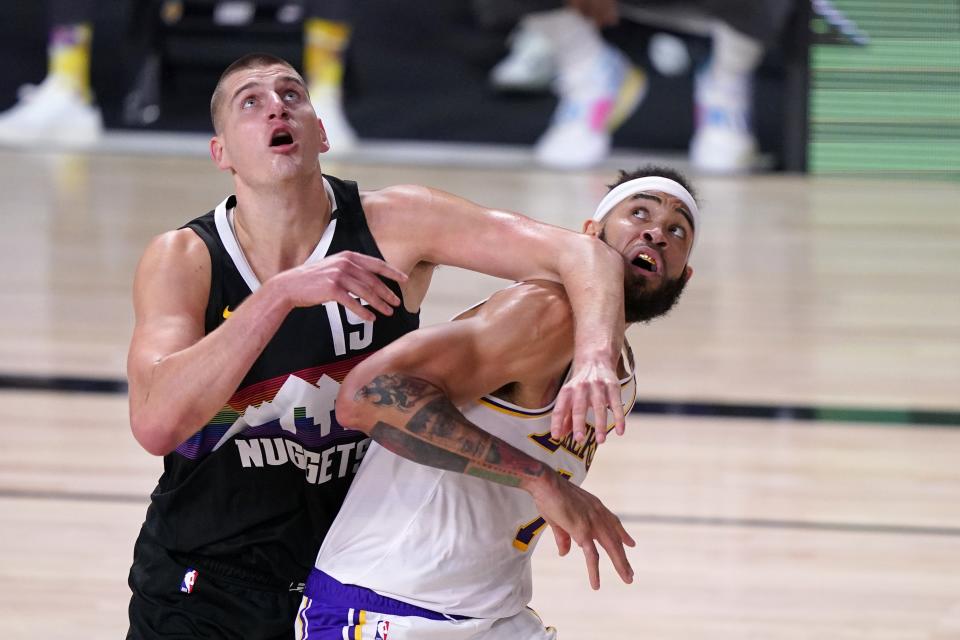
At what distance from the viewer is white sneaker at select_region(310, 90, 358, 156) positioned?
880cm

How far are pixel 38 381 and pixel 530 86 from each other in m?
5.85

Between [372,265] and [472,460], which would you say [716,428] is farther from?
[372,265]

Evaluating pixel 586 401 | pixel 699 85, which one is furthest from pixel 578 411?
pixel 699 85

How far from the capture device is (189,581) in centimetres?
271

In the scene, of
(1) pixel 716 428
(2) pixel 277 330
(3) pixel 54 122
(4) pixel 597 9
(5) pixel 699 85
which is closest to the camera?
(2) pixel 277 330

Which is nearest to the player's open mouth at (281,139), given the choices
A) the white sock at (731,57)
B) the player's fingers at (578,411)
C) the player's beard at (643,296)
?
the player's beard at (643,296)

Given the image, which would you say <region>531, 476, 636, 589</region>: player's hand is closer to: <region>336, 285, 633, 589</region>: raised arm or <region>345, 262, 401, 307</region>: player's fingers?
<region>336, 285, 633, 589</region>: raised arm

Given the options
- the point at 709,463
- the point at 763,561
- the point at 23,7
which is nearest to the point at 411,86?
the point at 23,7

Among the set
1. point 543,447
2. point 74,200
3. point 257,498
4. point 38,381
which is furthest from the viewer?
point 74,200

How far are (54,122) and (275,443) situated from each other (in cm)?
706

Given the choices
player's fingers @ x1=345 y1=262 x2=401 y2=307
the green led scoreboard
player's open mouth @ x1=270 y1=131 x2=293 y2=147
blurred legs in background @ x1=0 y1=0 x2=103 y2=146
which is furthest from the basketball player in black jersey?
blurred legs in background @ x1=0 y1=0 x2=103 y2=146

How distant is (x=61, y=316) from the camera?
5598 millimetres

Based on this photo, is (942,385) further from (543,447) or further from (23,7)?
(23,7)

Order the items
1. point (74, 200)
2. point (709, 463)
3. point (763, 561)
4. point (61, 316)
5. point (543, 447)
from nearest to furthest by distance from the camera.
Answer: point (543, 447) < point (763, 561) < point (709, 463) < point (61, 316) < point (74, 200)
